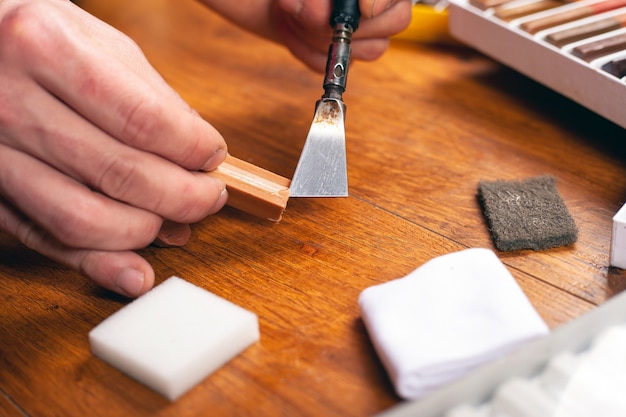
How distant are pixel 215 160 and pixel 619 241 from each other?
43 centimetres

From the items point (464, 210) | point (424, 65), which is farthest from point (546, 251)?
point (424, 65)

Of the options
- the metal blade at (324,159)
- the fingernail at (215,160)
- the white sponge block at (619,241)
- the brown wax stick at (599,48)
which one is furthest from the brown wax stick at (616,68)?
the fingernail at (215,160)

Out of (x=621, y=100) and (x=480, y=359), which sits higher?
(x=621, y=100)

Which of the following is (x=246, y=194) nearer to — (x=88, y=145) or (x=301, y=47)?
(x=88, y=145)

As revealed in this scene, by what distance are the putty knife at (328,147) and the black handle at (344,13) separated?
4 centimetres

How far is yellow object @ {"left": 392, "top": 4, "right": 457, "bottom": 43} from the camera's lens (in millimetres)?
1159

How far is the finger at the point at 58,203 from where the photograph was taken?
601 mm

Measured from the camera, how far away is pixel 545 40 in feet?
3.03

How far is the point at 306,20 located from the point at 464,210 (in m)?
0.35

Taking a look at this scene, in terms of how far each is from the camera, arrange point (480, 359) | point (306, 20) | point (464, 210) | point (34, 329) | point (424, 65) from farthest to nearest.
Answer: point (424, 65) → point (306, 20) → point (464, 210) → point (34, 329) → point (480, 359)

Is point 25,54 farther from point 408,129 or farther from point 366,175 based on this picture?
point 408,129

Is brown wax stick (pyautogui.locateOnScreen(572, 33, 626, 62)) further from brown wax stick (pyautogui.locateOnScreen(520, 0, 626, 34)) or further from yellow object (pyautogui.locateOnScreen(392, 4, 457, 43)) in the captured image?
yellow object (pyautogui.locateOnScreen(392, 4, 457, 43))

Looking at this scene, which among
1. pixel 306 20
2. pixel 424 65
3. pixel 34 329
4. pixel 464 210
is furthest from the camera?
pixel 424 65

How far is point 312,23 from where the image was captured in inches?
35.3
